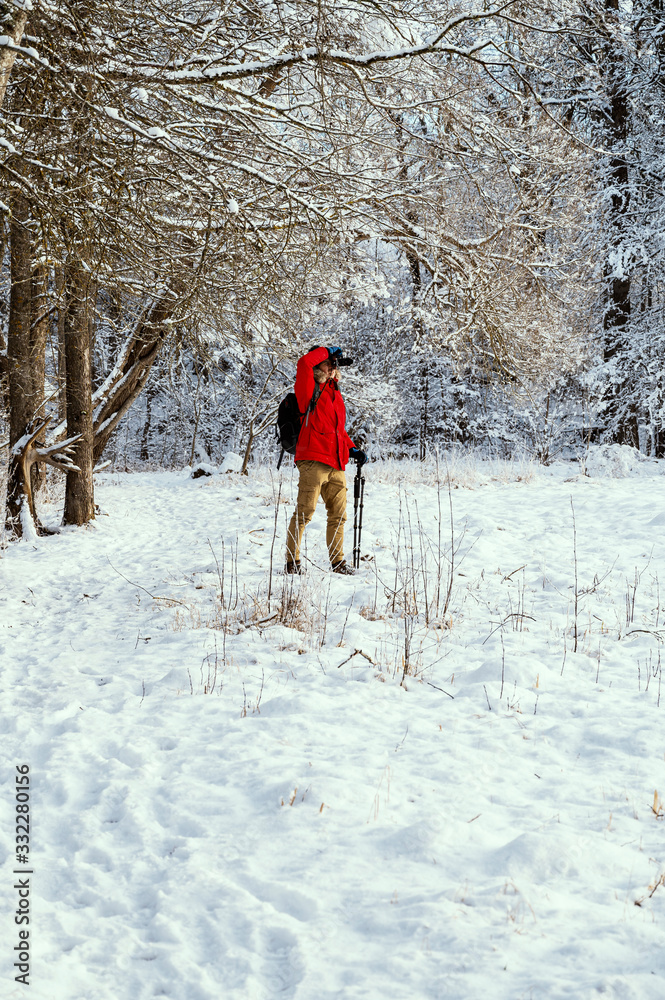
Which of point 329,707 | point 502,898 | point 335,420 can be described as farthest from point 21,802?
point 335,420

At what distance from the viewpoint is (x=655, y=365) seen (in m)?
14.1

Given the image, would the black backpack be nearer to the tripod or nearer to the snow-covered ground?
the tripod

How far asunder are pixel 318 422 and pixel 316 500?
713mm

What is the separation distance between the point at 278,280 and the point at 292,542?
7.53ft

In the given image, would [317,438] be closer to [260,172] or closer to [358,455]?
[358,455]

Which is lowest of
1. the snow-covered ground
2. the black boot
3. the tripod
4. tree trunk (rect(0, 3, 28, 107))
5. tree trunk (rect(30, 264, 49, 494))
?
the snow-covered ground

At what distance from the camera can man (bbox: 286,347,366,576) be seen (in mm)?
5781

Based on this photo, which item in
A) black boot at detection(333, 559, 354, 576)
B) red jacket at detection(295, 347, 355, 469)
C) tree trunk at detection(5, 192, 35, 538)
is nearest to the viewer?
red jacket at detection(295, 347, 355, 469)

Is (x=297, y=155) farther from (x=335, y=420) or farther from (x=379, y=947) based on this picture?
(x=379, y=947)

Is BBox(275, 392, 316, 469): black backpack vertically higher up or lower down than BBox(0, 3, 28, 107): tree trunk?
lower down

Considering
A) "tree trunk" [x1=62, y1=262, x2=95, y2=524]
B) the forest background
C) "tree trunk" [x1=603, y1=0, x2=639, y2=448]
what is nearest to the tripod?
the forest background

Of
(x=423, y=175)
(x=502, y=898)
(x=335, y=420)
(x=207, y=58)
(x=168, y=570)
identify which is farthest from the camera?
(x=423, y=175)

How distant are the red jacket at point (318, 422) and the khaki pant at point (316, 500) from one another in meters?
0.10

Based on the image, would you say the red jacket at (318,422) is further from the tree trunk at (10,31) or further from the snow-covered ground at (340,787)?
the tree trunk at (10,31)
